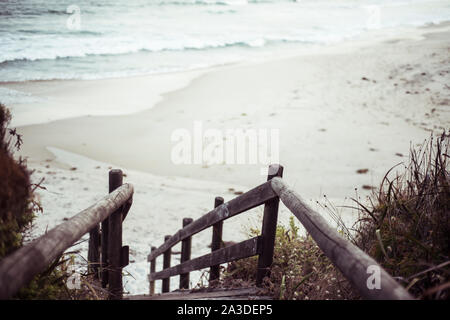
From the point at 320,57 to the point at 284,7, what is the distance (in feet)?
86.8

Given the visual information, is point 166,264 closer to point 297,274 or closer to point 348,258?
point 297,274

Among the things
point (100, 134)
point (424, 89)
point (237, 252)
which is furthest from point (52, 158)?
point (424, 89)

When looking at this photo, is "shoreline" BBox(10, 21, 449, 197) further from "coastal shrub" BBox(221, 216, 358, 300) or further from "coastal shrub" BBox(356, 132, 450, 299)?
"coastal shrub" BBox(356, 132, 450, 299)

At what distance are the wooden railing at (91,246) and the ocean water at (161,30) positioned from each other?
1521cm

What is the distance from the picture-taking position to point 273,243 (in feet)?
8.77

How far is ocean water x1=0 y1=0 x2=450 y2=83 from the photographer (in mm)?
19016

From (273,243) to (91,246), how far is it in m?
1.42

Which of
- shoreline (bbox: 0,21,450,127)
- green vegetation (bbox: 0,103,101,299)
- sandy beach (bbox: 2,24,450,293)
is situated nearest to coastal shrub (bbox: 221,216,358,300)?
green vegetation (bbox: 0,103,101,299)

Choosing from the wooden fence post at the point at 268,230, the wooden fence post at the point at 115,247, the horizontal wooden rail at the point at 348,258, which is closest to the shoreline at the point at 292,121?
the wooden fence post at the point at 268,230

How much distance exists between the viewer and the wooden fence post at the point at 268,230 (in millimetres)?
2549

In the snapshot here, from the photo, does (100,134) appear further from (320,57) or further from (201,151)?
(320,57)

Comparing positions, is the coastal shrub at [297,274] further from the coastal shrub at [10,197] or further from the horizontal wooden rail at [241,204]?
the coastal shrub at [10,197]
